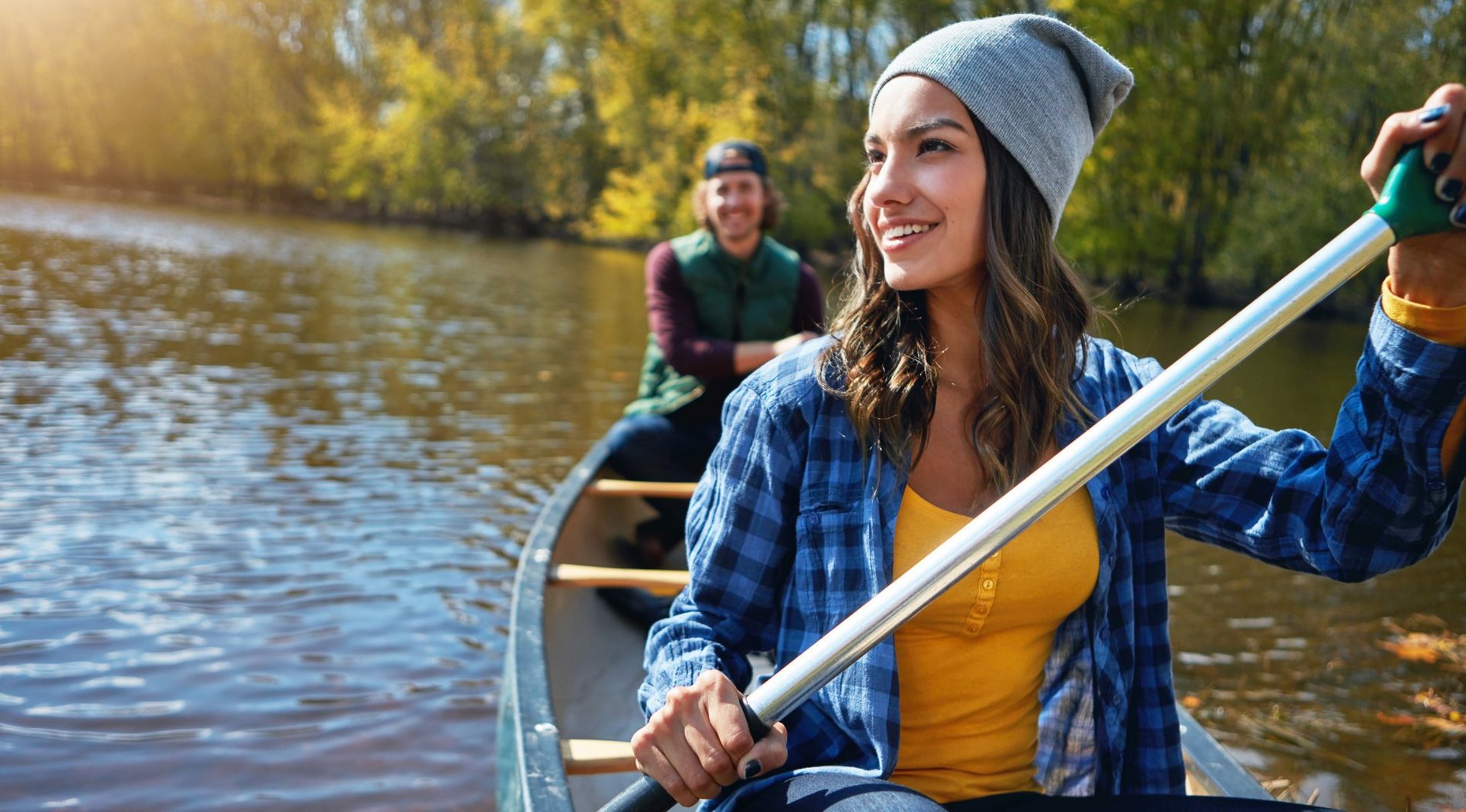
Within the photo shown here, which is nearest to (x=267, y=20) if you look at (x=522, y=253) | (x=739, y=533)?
(x=522, y=253)

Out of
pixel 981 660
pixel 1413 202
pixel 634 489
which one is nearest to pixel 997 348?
pixel 981 660

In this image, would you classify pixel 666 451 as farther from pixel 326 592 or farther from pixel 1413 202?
pixel 1413 202

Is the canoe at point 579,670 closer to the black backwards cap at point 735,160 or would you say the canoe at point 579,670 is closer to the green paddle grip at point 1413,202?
the black backwards cap at point 735,160

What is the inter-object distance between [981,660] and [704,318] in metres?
3.31

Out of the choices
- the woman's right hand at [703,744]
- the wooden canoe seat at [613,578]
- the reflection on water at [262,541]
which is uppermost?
the woman's right hand at [703,744]

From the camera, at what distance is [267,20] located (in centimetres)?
4775

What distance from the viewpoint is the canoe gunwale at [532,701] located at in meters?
2.02

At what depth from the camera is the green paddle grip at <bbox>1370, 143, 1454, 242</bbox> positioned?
122 centimetres

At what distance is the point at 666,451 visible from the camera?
4.57 meters

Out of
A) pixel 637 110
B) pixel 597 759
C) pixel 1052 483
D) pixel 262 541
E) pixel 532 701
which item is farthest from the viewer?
pixel 637 110

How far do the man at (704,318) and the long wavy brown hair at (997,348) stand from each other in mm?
2732

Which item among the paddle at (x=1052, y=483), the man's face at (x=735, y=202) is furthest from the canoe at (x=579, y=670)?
the man's face at (x=735, y=202)

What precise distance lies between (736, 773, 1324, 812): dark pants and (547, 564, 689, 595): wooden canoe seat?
6.83ft

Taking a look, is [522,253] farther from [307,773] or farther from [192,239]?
[307,773]
